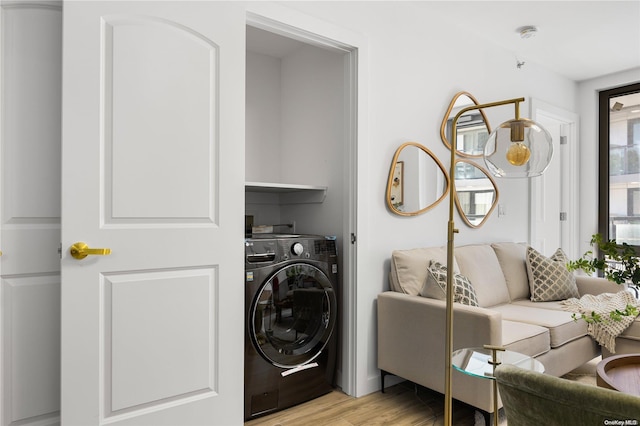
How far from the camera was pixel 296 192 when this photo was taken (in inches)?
123

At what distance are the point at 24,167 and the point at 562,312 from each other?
10.4 ft

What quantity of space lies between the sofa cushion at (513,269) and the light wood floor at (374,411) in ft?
3.90

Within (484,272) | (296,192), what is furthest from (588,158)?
(296,192)

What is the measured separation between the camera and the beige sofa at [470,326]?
211 centimetres

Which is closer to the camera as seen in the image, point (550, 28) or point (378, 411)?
point (378, 411)

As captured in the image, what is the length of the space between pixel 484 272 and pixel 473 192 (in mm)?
716

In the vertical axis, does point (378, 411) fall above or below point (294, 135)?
below

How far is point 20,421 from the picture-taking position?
1676 mm

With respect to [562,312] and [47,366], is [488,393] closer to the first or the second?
[562,312]

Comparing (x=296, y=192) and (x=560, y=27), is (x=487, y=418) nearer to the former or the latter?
(x=296, y=192)

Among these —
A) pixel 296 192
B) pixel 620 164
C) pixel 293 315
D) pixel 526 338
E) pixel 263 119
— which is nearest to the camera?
pixel 526 338

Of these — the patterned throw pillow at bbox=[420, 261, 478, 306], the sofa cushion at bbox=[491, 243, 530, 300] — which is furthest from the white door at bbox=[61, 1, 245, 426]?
the sofa cushion at bbox=[491, 243, 530, 300]

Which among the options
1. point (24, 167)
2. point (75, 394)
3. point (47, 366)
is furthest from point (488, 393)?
point (24, 167)

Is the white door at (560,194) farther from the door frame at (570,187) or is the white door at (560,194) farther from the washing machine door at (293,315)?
the washing machine door at (293,315)
